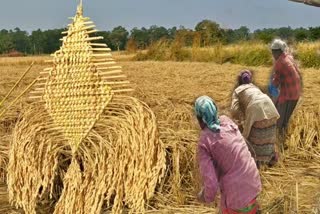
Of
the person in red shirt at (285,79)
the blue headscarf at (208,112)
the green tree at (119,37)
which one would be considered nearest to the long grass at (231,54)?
the green tree at (119,37)

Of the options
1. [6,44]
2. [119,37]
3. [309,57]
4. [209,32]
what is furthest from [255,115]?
[6,44]

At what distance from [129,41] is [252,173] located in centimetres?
1989

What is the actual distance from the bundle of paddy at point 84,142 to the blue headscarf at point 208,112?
3.60 ft

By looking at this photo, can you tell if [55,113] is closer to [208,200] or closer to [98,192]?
[98,192]

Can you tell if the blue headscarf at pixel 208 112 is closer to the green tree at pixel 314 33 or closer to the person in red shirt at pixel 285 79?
the person in red shirt at pixel 285 79

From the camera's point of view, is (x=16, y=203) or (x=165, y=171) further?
(x=165, y=171)

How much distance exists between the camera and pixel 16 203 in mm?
4129

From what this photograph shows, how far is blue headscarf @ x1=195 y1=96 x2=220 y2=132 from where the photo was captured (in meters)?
2.96

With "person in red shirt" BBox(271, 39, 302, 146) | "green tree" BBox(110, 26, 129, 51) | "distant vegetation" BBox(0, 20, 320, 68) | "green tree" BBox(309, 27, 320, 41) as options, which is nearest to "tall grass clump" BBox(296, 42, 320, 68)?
"distant vegetation" BBox(0, 20, 320, 68)

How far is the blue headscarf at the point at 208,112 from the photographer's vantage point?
9.70 ft

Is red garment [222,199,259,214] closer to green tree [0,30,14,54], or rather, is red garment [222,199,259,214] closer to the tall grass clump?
the tall grass clump

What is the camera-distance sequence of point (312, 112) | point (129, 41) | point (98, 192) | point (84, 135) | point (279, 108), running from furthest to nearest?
point (129, 41) → point (312, 112) → point (279, 108) → point (84, 135) → point (98, 192)

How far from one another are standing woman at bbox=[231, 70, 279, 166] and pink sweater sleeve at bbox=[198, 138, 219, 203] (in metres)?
1.74

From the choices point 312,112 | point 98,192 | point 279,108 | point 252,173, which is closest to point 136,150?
point 98,192
